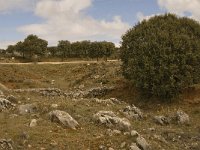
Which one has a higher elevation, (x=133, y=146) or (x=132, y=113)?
(x=132, y=113)

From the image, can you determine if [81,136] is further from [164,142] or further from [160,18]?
[160,18]

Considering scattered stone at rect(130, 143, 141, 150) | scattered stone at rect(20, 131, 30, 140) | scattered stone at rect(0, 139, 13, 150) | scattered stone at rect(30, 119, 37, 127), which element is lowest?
scattered stone at rect(130, 143, 141, 150)

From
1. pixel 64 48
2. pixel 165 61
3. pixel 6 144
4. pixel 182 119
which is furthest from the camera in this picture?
pixel 64 48

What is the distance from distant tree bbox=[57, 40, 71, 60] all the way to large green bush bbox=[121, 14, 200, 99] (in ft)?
240

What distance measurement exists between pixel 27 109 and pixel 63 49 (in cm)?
8606

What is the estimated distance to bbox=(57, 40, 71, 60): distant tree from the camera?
4302 inches

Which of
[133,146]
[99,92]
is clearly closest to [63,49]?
[99,92]

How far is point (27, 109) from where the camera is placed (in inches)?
970

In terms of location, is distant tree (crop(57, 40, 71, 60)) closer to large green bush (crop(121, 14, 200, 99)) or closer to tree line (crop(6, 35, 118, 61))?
tree line (crop(6, 35, 118, 61))

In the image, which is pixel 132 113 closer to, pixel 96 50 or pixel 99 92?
pixel 99 92

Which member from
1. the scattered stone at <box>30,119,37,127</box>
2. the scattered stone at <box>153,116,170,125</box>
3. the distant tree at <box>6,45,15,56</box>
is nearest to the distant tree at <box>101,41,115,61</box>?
the distant tree at <box>6,45,15,56</box>

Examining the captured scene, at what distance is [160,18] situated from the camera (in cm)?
3956

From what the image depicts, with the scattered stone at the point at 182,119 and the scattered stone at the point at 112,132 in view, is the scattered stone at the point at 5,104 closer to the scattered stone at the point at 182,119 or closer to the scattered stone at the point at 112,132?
the scattered stone at the point at 112,132

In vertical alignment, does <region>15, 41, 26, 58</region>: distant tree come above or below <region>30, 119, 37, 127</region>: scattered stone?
above
